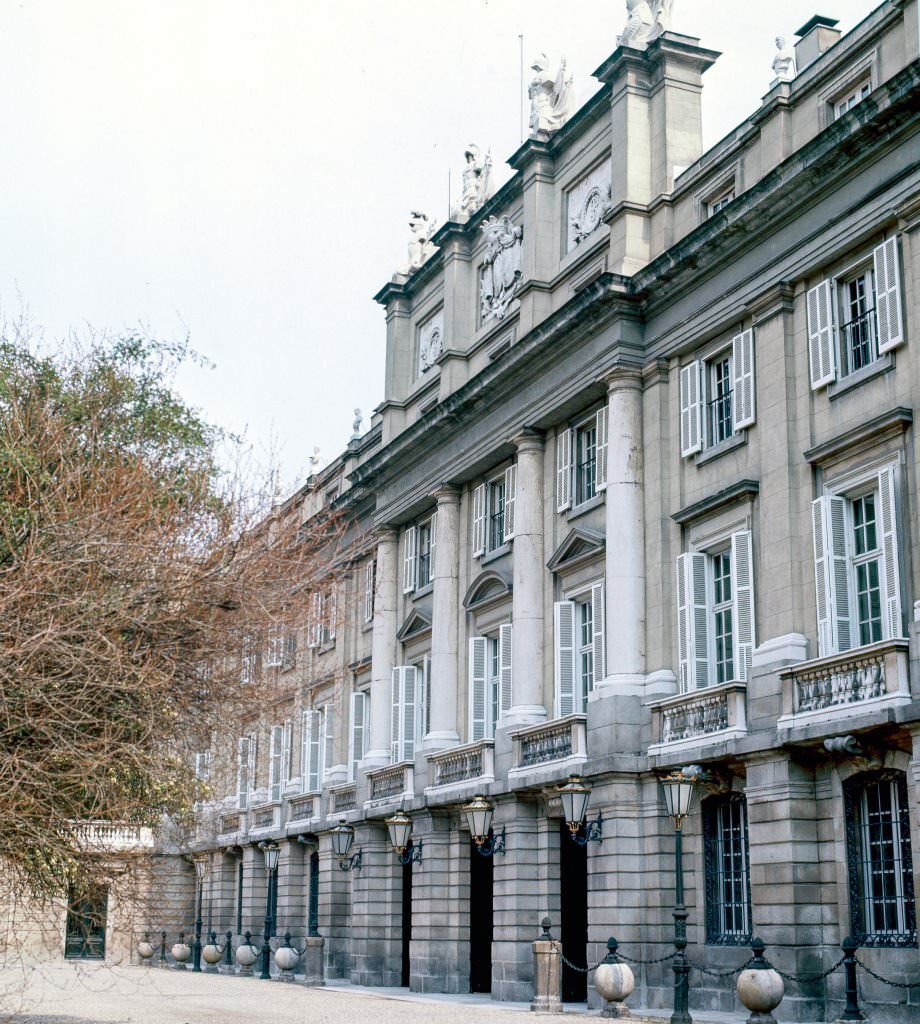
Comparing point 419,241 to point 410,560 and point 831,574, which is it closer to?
point 410,560

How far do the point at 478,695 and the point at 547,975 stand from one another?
30.4 feet

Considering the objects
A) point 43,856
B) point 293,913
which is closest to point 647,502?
point 43,856

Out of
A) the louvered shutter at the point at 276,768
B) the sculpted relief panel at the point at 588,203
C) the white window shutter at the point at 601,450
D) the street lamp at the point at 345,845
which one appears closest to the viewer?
the white window shutter at the point at 601,450

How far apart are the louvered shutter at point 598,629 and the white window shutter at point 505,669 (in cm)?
351

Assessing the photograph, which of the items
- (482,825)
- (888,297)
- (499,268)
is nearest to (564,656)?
(482,825)

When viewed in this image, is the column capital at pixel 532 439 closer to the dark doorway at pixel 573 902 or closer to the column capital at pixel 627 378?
the column capital at pixel 627 378

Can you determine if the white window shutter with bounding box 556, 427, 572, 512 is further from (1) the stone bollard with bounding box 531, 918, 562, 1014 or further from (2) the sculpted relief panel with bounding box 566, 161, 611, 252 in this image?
(1) the stone bollard with bounding box 531, 918, 562, 1014

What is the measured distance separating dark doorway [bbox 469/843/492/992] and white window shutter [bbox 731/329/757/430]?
12.7m

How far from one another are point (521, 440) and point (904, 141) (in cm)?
1207

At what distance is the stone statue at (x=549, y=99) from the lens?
34.5 m

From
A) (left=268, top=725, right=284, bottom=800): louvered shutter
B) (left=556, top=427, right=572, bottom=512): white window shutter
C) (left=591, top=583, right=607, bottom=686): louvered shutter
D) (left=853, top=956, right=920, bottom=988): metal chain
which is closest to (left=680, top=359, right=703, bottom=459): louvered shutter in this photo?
(left=591, top=583, right=607, bottom=686): louvered shutter

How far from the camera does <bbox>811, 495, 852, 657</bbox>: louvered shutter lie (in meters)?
23.3

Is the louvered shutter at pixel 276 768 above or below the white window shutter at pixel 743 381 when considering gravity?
below

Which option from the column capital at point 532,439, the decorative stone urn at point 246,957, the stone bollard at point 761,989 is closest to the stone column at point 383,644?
the decorative stone urn at point 246,957
